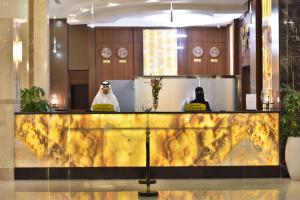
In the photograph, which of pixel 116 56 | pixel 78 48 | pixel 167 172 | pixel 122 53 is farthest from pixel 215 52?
pixel 167 172

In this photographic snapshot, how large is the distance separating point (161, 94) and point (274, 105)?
4941 mm

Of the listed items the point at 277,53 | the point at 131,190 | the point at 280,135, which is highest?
the point at 277,53

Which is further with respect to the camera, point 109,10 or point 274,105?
point 109,10

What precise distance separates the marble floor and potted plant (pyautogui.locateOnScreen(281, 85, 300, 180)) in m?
0.26

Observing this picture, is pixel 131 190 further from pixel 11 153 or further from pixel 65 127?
pixel 11 153

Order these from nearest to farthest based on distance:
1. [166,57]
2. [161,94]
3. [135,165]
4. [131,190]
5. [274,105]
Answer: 1. [131,190]
2. [135,165]
3. [274,105]
4. [161,94]
5. [166,57]

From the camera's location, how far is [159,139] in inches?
344

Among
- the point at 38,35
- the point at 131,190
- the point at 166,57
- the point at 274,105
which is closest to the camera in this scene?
the point at 131,190

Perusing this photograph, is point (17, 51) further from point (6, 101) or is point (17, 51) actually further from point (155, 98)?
point (155, 98)

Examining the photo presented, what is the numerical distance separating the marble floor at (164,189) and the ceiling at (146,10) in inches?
247

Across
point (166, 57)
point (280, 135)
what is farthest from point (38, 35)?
point (166, 57)

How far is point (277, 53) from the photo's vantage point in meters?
9.12

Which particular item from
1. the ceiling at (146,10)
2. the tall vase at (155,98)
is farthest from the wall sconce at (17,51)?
the ceiling at (146,10)

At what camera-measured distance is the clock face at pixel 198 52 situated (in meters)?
17.6
